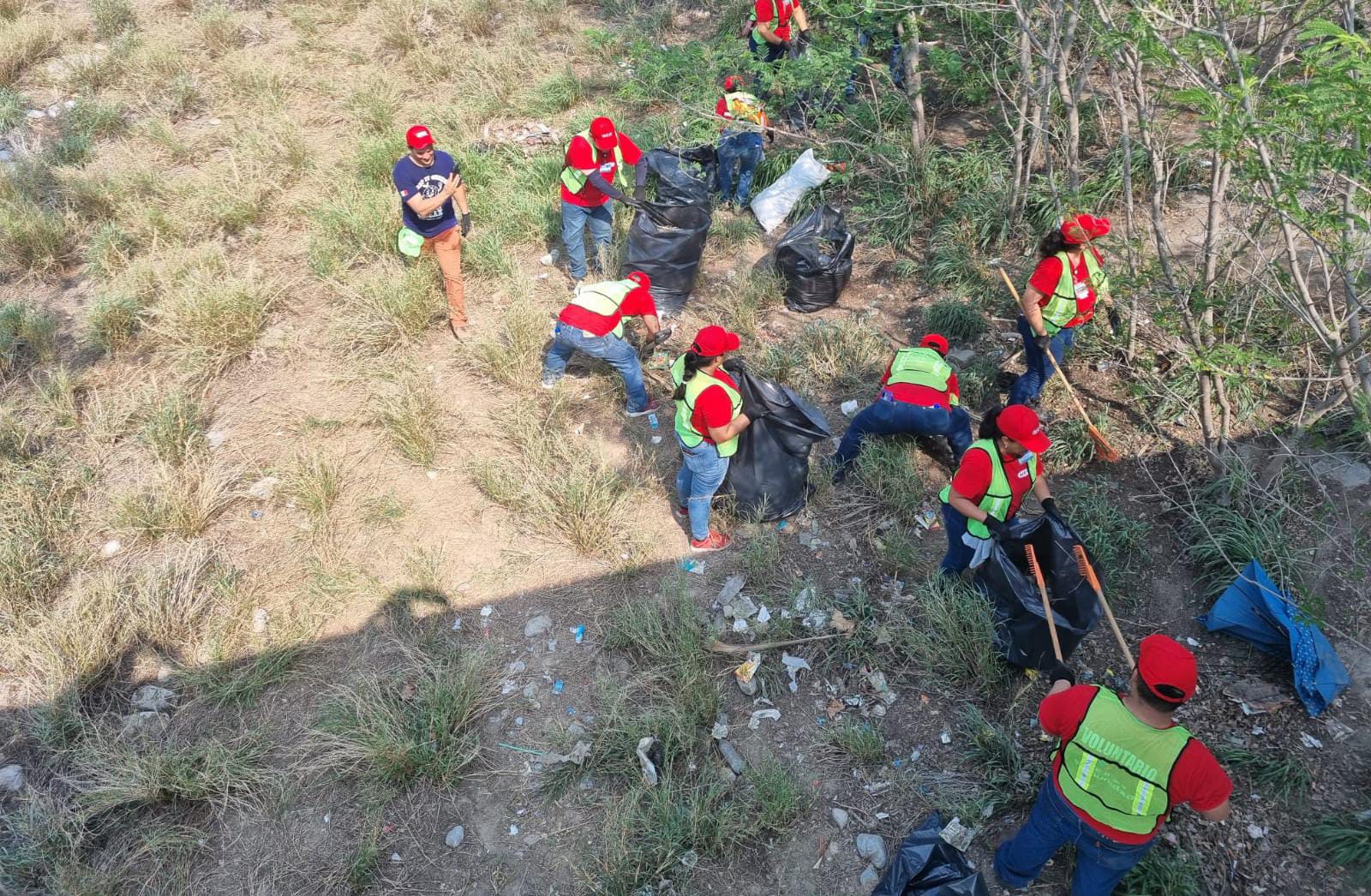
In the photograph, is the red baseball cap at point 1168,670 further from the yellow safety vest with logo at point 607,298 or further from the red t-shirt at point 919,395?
the yellow safety vest with logo at point 607,298

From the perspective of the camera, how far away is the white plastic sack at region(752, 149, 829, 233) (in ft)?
21.2

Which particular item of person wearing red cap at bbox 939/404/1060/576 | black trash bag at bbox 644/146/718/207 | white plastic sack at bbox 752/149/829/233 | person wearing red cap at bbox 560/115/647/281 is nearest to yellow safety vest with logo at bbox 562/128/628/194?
person wearing red cap at bbox 560/115/647/281

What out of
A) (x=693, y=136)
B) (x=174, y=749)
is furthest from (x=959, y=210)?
(x=174, y=749)

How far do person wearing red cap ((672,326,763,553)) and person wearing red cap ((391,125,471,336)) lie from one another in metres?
2.29

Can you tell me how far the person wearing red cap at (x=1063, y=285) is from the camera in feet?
14.1

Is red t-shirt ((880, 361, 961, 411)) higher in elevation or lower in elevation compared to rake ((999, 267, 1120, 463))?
higher

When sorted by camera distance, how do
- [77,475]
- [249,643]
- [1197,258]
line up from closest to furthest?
[249,643], [77,475], [1197,258]

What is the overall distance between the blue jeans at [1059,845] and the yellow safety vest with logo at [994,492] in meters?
1.09

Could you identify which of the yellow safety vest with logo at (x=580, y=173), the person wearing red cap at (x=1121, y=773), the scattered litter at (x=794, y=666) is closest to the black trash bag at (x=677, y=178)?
the yellow safety vest with logo at (x=580, y=173)

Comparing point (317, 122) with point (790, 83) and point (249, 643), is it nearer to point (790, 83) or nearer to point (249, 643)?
point (790, 83)

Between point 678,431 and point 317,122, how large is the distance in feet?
19.7

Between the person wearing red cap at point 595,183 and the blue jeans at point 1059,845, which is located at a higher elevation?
the person wearing red cap at point 595,183

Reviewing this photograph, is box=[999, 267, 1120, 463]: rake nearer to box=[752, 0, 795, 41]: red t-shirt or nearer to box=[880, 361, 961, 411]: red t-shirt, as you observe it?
box=[880, 361, 961, 411]: red t-shirt

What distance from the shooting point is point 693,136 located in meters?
6.05
